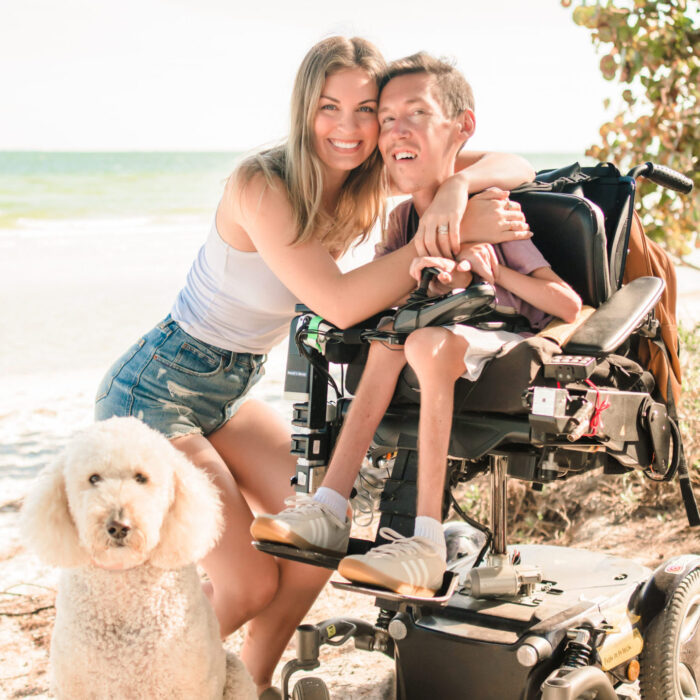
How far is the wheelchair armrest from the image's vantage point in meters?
2.34

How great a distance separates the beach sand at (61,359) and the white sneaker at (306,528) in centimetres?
89

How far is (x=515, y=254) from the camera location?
2.62 meters

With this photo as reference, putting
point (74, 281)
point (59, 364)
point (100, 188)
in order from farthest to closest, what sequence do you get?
point (100, 188) < point (74, 281) < point (59, 364)

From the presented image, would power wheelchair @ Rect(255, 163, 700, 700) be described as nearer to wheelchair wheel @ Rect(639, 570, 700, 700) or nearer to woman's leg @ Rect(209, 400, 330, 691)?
wheelchair wheel @ Rect(639, 570, 700, 700)

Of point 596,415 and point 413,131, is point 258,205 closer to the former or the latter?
point 413,131

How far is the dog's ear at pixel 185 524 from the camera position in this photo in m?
2.04

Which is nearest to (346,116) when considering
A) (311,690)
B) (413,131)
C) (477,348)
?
(413,131)

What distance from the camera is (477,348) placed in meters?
2.29

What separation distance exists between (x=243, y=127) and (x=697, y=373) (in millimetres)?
35272

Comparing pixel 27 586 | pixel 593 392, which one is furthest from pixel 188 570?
pixel 27 586

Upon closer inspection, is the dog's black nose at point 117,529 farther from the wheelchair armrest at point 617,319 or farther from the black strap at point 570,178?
the black strap at point 570,178

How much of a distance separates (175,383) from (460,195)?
1.02 meters

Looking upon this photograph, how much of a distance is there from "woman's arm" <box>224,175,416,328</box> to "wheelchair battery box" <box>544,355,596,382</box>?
0.50 meters

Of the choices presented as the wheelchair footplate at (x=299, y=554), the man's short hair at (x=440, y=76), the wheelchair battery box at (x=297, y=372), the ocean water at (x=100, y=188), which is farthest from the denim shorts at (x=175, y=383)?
the ocean water at (x=100, y=188)
